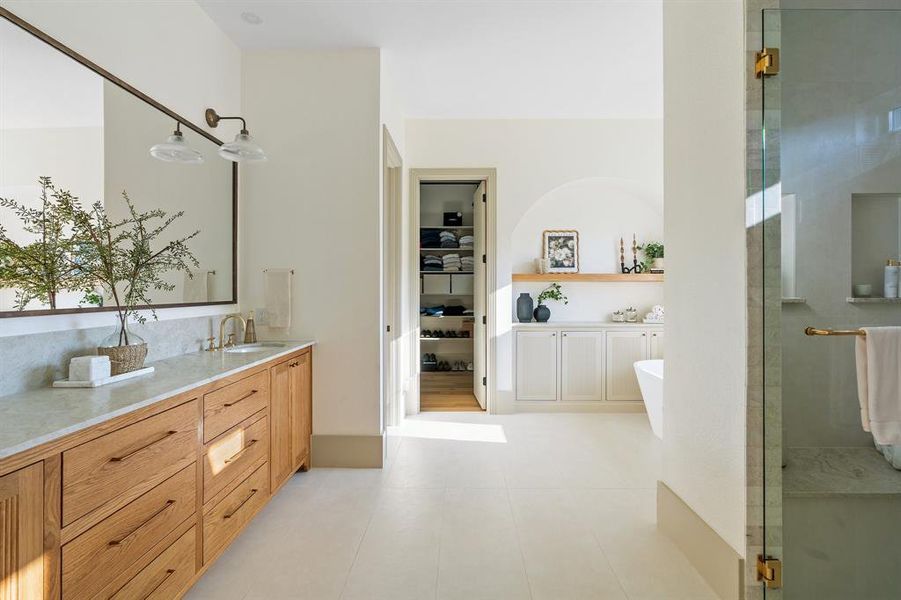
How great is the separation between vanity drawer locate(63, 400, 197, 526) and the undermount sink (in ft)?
3.39

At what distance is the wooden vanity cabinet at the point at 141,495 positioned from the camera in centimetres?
103

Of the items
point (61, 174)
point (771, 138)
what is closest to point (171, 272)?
point (61, 174)

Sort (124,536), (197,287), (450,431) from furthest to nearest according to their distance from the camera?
1. (450,431)
2. (197,287)
3. (124,536)

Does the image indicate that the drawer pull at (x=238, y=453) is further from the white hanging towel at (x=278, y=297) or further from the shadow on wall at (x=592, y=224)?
the shadow on wall at (x=592, y=224)

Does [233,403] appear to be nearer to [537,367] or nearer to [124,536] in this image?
[124,536]

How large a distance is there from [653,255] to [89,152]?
15.2 ft

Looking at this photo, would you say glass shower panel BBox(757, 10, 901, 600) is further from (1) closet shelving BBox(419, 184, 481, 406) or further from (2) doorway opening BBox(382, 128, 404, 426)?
(1) closet shelving BBox(419, 184, 481, 406)

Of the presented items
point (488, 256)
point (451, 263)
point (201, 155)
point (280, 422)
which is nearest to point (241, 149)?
point (201, 155)

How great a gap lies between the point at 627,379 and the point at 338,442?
9.36ft

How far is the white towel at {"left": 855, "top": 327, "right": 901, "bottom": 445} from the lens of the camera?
4.95 feet

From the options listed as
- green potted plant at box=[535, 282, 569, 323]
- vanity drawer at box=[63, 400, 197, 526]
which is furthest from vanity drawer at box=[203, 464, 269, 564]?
green potted plant at box=[535, 282, 569, 323]

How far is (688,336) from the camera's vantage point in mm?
1971

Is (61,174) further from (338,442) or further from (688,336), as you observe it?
(688,336)

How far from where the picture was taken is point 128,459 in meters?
1.34
